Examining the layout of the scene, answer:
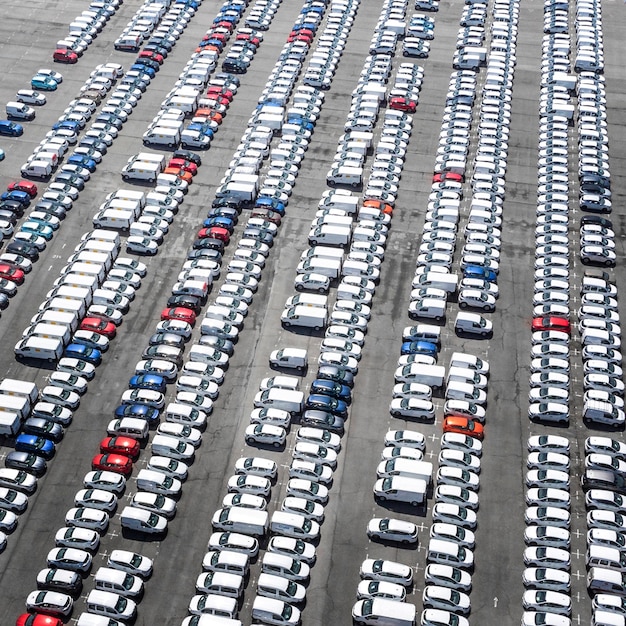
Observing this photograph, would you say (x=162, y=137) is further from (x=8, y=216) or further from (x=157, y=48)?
(x=157, y=48)

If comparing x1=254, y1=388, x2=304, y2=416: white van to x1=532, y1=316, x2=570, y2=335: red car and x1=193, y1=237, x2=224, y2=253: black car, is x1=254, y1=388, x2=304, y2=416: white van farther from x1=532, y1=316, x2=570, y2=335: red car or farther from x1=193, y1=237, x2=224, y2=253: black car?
x1=532, y1=316, x2=570, y2=335: red car

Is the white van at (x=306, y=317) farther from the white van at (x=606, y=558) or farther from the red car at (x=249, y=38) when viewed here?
the red car at (x=249, y=38)

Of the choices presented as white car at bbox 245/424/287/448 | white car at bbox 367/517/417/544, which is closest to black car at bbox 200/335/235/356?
white car at bbox 245/424/287/448

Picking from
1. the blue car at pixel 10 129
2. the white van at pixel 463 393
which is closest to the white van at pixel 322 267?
the white van at pixel 463 393

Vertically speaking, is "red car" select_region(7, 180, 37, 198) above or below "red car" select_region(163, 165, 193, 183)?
below

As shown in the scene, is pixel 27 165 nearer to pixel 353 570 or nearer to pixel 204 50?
pixel 204 50

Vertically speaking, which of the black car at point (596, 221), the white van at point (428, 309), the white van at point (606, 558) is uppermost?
the black car at point (596, 221)
